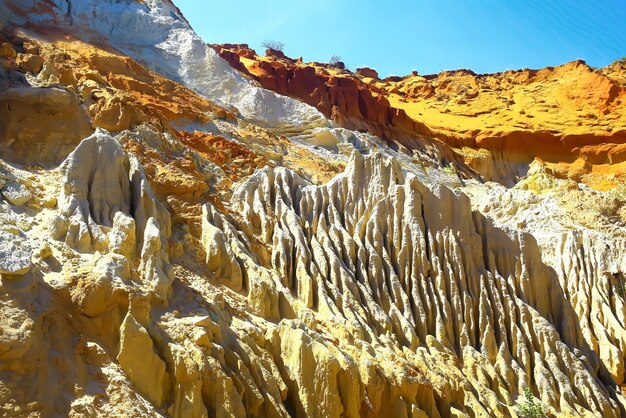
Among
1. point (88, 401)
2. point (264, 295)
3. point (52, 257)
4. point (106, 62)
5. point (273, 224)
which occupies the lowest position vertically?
point (88, 401)

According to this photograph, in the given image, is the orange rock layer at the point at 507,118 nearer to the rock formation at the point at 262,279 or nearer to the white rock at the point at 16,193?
the rock formation at the point at 262,279

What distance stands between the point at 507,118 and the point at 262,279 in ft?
173

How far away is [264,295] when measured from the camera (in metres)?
12.4

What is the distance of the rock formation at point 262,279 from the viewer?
8.29 meters

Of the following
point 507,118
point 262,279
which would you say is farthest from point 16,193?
point 507,118

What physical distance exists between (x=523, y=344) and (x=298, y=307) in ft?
18.0

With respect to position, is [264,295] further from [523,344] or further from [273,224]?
[523,344]

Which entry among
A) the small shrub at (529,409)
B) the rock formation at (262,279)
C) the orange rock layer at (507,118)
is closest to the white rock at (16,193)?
the rock formation at (262,279)

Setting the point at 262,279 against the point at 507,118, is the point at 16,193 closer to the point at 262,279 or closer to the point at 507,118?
the point at 262,279

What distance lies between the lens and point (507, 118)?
60.5 metres

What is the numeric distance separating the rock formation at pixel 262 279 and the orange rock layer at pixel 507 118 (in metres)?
23.6

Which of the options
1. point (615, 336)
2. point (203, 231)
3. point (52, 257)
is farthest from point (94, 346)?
point (615, 336)

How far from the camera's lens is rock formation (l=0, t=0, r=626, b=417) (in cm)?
829

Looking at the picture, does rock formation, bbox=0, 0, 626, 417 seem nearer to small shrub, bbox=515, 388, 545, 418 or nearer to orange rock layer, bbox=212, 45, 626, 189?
small shrub, bbox=515, 388, 545, 418
